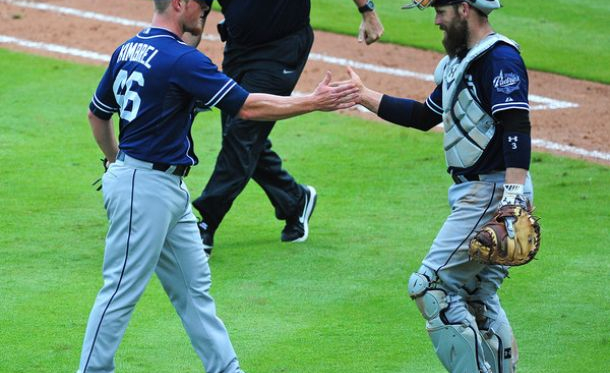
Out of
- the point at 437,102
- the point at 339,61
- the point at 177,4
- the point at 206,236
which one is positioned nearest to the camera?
the point at 177,4

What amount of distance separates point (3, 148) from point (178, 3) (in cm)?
489

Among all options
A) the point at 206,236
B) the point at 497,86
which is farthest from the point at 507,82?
the point at 206,236

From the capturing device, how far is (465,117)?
602cm

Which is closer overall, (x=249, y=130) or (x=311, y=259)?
(x=249, y=130)

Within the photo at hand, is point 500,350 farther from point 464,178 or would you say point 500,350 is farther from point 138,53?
point 138,53

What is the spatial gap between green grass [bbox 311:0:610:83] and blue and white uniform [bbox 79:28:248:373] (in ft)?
23.7

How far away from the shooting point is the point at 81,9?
47.7ft

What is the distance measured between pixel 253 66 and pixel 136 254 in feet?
8.91

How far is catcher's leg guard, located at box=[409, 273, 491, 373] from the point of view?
19.3ft

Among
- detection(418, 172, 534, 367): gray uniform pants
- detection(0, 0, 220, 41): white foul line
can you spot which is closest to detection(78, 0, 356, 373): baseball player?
detection(418, 172, 534, 367): gray uniform pants

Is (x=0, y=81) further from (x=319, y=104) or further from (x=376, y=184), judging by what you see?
(x=319, y=104)

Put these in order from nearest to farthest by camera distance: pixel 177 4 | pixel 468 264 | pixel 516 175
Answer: pixel 516 175, pixel 177 4, pixel 468 264

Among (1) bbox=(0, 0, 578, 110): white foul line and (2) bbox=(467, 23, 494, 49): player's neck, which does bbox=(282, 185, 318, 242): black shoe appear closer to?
(2) bbox=(467, 23, 494, 49): player's neck

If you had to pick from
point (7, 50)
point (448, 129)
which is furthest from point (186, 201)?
point (7, 50)
